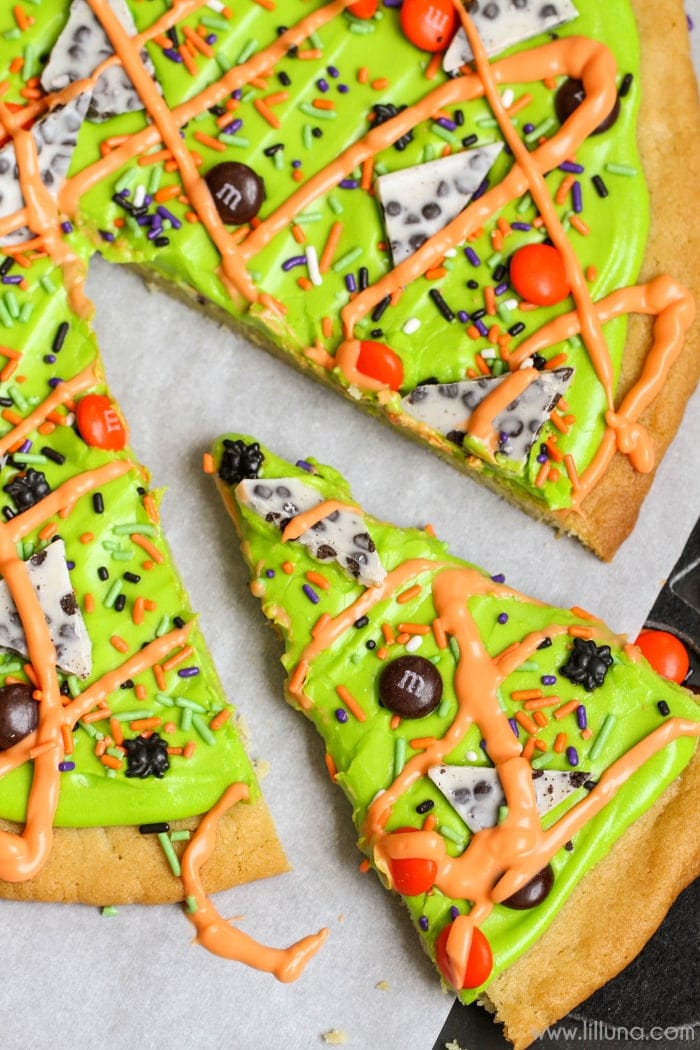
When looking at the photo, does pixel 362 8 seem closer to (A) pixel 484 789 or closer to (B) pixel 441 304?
(B) pixel 441 304

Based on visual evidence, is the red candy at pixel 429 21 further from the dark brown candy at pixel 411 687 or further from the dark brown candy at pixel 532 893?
the dark brown candy at pixel 532 893

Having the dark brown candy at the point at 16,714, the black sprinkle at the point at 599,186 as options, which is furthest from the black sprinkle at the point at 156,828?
the black sprinkle at the point at 599,186

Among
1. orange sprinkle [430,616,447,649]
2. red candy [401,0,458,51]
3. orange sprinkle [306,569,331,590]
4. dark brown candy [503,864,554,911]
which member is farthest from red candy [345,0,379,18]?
dark brown candy [503,864,554,911]

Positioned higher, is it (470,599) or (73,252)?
(73,252)

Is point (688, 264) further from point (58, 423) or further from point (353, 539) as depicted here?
point (58, 423)

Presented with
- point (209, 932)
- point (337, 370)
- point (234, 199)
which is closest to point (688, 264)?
point (337, 370)
